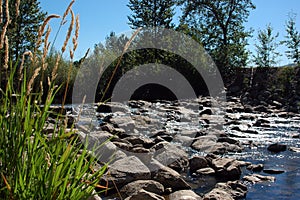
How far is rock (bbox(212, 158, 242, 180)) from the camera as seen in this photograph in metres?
4.80

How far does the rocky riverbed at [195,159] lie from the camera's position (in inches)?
153

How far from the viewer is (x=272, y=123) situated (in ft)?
34.4

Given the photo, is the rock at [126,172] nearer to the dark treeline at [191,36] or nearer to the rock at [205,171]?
the rock at [205,171]

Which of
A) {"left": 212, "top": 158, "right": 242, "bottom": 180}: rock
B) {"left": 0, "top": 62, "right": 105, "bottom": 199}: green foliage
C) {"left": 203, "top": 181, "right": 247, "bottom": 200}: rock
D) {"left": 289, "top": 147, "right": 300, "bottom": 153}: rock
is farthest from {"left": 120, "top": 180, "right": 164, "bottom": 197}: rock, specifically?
{"left": 289, "top": 147, "right": 300, "bottom": 153}: rock

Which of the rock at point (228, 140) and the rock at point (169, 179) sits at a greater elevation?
the rock at point (228, 140)

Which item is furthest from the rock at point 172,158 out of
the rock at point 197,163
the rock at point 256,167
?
the rock at point 256,167

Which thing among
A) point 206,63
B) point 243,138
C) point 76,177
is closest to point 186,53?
point 206,63

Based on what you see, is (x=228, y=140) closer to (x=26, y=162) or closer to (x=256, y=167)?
(x=256, y=167)

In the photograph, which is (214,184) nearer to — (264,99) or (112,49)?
(264,99)

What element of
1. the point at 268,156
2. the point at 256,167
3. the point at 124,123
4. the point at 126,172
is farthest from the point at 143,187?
the point at 124,123

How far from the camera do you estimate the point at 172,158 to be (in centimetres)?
511

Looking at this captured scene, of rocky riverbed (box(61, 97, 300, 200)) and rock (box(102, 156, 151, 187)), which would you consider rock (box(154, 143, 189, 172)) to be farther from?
rock (box(102, 156, 151, 187))

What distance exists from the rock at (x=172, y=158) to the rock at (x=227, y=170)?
48 centimetres

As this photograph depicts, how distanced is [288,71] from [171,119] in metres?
10.7
